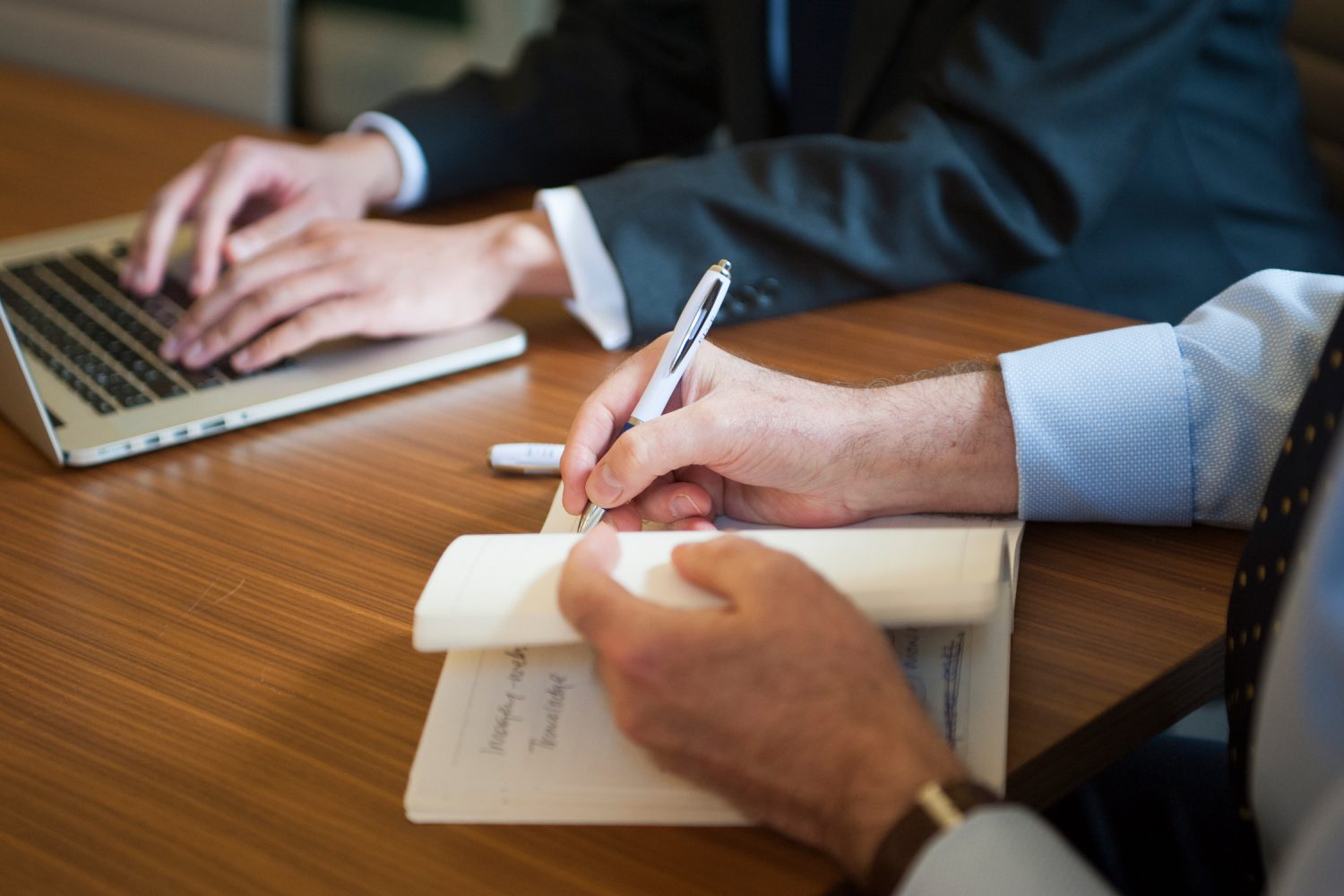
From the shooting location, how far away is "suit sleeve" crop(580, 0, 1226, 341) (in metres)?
1.01

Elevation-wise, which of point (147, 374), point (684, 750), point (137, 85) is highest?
point (684, 750)

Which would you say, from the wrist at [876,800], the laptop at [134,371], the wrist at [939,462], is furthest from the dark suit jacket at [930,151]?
the wrist at [876,800]

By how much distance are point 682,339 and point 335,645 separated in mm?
256

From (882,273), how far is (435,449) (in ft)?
1.31

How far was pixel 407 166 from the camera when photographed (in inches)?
49.8

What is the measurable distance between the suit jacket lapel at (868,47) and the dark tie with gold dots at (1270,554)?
2.16 feet

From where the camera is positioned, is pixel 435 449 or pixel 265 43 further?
pixel 265 43

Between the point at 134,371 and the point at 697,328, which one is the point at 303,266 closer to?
the point at 134,371

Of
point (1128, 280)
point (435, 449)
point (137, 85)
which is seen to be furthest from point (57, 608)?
point (137, 85)

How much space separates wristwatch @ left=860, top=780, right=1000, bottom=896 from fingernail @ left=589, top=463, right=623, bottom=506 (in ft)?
0.84

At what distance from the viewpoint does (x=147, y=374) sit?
921 mm

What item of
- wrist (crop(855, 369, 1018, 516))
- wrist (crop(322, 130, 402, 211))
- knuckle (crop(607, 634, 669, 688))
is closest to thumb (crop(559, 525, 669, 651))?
knuckle (crop(607, 634, 669, 688))

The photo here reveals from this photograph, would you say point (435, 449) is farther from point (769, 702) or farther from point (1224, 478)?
point (1224, 478)

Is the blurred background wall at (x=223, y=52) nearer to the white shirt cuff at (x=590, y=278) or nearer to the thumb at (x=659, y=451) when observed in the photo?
the white shirt cuff at (x=590, y=278)
